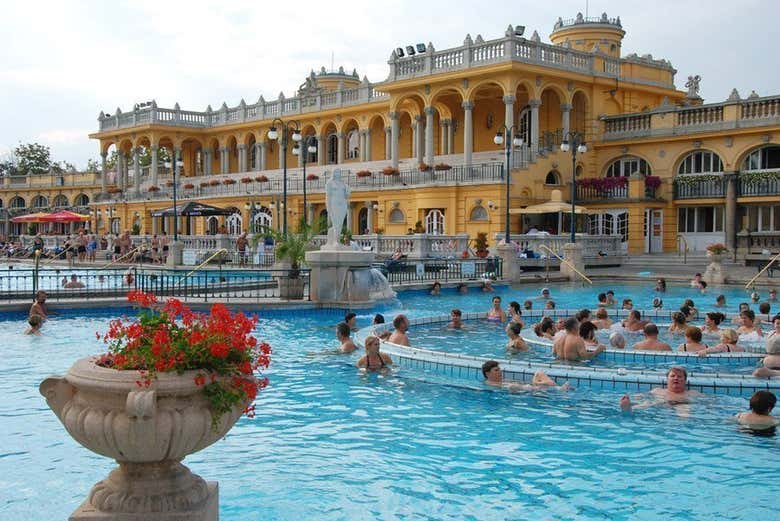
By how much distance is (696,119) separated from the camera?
3816 centimetres

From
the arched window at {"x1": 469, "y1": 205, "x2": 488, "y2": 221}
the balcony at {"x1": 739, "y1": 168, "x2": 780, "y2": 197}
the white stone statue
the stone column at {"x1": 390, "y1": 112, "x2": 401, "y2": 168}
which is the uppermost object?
the stone column at {"x1": 390, "y1": 112, "x2": 401, "y2": 168}

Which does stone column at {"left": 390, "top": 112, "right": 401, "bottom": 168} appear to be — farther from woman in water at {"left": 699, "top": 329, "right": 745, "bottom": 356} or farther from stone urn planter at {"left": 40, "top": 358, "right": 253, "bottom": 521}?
stone urn planter at {"left": 40, "top": 358, "right": 253, "bottom": 521}

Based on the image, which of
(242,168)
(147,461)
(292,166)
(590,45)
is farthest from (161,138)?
(147,461)

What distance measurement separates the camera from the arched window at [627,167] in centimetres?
4016

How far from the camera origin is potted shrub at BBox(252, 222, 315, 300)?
66.6 feet

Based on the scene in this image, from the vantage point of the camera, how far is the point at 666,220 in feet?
126

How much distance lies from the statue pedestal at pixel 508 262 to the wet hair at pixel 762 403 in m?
19.2

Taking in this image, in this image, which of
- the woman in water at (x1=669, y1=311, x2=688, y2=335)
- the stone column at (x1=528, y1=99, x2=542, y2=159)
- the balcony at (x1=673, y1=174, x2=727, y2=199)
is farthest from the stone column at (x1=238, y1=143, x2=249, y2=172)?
the woman in water at (x1=669, y1=311, x2=688, y2=335)

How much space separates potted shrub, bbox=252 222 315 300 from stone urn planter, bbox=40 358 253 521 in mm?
15372

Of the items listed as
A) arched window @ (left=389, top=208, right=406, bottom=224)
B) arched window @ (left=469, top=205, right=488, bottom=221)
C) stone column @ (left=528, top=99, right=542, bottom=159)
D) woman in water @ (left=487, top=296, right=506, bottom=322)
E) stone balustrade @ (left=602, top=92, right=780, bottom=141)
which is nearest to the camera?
woman in water @ (left=487, top=296, right=506, bottom=322)

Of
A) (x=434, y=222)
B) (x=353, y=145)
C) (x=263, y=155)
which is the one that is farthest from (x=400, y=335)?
(x=263, y=155)

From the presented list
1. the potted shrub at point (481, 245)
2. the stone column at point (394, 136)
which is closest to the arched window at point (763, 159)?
the potted shrub at point (481, 245)

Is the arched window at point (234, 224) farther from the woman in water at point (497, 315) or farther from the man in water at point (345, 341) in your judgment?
the man in water at point (345, 341)

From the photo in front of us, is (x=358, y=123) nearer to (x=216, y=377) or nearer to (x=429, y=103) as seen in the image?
(x=429, y=103)
